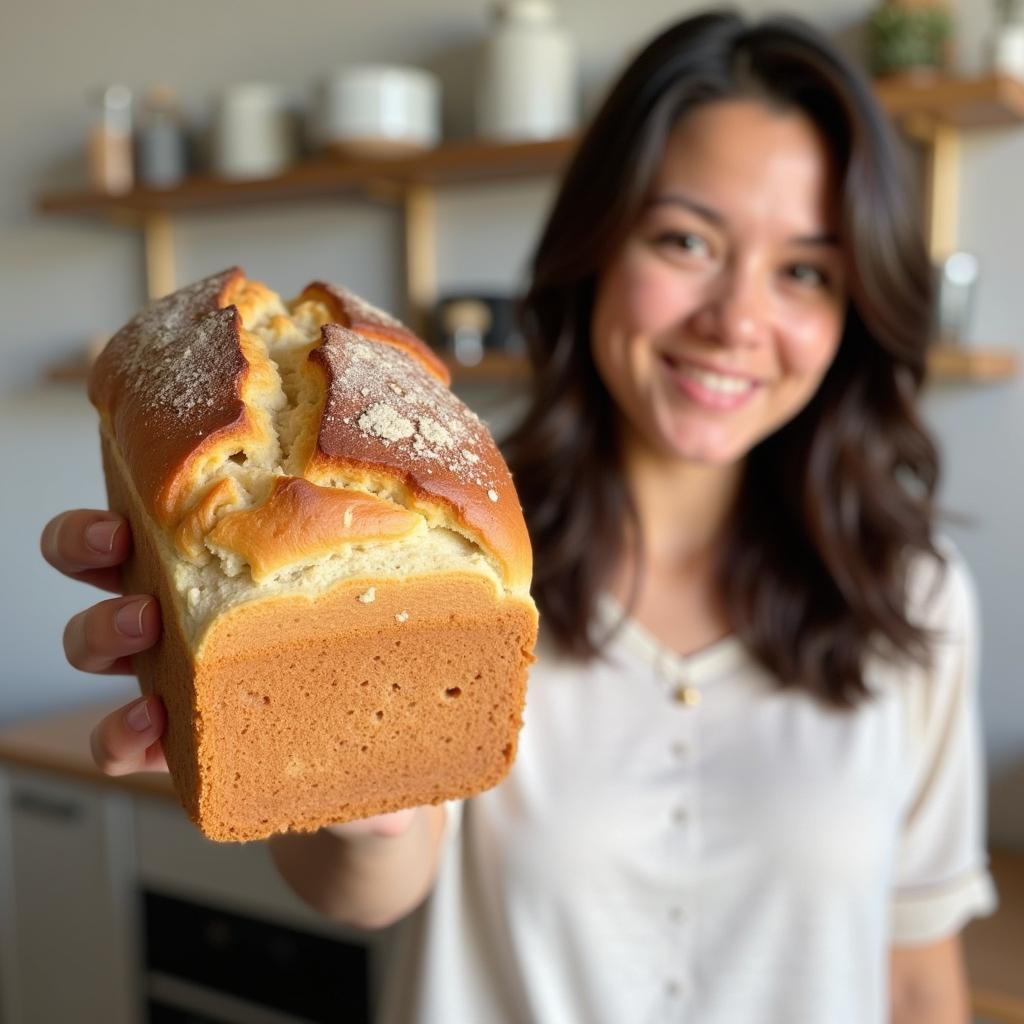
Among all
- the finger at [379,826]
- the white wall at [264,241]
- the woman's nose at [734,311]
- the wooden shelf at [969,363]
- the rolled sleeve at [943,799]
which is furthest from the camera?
the white wall at [264,241]

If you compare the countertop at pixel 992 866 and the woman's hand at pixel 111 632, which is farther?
the countertop at pixel 992 866

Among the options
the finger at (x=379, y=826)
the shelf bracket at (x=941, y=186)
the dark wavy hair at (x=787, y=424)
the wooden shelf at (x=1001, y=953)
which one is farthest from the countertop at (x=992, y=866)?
the shelf bracket at (x=941, y=186)

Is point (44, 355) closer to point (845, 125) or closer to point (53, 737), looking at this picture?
point (53, 737)

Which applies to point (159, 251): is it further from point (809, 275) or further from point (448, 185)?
point (809, 275)

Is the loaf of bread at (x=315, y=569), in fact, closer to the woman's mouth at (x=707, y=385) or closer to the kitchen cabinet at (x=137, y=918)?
the woman's mouth at (x=707, y=385)

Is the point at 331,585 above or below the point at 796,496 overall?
above

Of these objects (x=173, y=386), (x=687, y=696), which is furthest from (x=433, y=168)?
(x=173, y=386)

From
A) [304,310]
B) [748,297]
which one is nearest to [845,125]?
[748,297]
